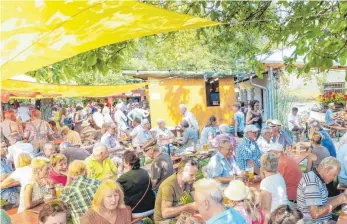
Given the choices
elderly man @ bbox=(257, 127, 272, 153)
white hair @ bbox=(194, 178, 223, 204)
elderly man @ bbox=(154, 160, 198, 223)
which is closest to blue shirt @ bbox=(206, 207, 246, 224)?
white hair @ bbox=(194, 178, 223, 204)

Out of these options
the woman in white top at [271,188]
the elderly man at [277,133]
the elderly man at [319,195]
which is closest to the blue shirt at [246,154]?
the elderly man at [277,133]

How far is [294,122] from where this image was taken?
11008mm

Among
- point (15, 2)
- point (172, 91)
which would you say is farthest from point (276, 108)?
point (15, 2)

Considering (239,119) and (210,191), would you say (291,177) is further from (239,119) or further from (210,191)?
(239,119)

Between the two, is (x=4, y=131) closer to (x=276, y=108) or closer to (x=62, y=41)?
(x=62, y=41)

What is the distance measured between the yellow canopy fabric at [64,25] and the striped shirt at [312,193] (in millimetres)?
1926

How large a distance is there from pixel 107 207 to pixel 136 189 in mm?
751

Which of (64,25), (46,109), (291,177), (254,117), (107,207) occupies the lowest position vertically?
(291,177)

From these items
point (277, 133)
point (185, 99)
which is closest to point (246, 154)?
point (277, 133)

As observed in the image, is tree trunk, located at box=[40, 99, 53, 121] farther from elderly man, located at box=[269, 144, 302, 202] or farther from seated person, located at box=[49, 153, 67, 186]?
elderly man, located at box=[269, 144, 302, 202]

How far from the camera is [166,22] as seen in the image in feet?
7.57

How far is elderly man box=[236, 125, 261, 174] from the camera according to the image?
548 cm

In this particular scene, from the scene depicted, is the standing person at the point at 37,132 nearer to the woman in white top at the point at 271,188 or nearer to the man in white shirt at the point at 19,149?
the man in white shirt at the point at 19,149

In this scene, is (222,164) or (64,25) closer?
(64,25)
